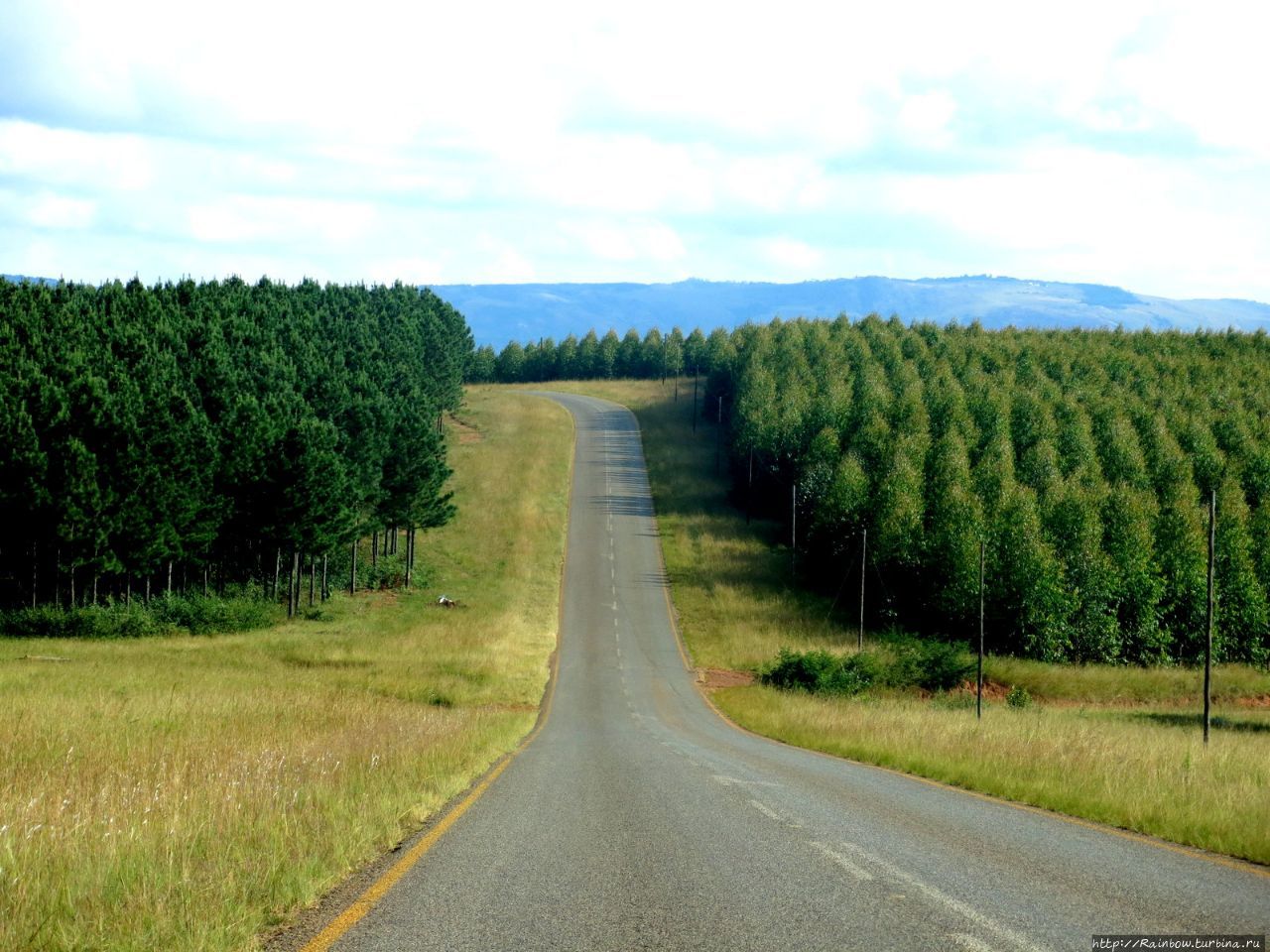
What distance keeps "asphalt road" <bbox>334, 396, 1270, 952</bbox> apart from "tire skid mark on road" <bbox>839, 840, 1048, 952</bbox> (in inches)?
1.0

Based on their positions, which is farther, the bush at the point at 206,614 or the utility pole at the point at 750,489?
the utility pole at the point at 750,489

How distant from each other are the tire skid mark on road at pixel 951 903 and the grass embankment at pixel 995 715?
4250mm

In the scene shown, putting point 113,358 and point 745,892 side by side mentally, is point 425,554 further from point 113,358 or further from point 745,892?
point 745,892

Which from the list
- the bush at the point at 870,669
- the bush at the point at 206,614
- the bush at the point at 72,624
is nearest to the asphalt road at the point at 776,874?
the bush at the point at 870,669

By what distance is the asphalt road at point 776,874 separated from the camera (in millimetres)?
7012

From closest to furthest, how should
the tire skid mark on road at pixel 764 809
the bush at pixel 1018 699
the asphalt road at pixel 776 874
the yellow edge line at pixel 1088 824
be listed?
the asphalt road at pixel 776 874 < the yellow edge line at pixel 1088 824 < the tire skid mark on road at pixel 764 809 < the bush at pixel 1018 699

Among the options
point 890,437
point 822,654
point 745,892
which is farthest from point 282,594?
point 745,892

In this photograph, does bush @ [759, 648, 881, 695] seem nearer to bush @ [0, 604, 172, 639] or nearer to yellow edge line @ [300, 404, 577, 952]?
bush @ [0, 604, 172, 639]

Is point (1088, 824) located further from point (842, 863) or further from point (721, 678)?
point (721, 678)

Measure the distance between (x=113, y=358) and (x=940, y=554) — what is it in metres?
55.5

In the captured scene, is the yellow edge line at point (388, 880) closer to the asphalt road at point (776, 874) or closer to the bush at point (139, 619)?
the asphalt road at point (776, 874)

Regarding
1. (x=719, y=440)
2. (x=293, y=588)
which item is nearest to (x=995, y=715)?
(x=293, y=588)

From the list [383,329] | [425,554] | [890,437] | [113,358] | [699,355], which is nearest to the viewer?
[113,358]

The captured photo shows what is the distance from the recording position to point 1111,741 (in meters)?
22.8
